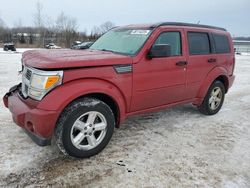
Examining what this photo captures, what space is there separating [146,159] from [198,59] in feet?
7.42

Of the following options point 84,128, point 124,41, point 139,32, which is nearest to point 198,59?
point 139,32

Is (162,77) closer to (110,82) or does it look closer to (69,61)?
(110,82)

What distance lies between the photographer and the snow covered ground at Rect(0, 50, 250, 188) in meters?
2.92

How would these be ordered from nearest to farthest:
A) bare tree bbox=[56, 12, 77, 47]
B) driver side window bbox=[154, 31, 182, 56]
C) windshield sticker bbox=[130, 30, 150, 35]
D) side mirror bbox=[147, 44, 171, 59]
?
side mirror bbox=[147, 44, 171, 59], windshield sticker bbox=[130, 30, 150, 35], driver side window bbox=[154, 31, 182, 56], bare tree bbox=[56, 12, 77, 47]

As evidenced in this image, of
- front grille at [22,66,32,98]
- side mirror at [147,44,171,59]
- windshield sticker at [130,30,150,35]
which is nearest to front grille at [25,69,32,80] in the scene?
front grille at [22,66,32,98]

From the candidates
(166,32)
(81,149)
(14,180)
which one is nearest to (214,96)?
(166,32)

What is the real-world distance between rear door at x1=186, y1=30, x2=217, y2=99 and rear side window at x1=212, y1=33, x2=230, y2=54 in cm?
20

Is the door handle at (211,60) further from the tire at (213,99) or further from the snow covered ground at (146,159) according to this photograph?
the snow covered ground at (146,159)

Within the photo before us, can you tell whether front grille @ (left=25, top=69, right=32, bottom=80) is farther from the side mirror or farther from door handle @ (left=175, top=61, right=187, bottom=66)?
door handle @ (left=175, top=61, right=187, bottom=66)

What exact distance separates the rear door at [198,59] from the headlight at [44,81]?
97.7 inches

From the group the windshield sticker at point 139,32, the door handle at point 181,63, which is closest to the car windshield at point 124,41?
the windshield sticker at point 139,32

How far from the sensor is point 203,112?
17.7 ft

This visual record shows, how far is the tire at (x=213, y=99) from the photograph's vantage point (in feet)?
17.1

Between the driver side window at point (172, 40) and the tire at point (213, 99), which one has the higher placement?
the driver side window at point (172, 40)
